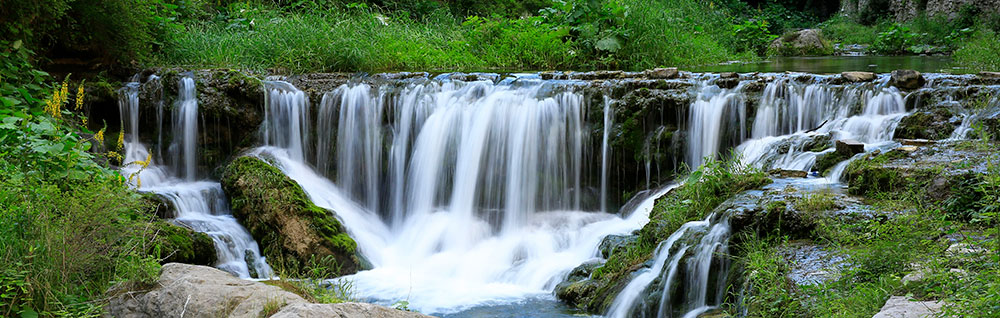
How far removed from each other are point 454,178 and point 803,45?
45.2 feet

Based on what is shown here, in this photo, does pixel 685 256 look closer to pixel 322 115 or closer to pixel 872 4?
pixel 322 115

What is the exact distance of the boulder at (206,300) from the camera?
12.4 feet

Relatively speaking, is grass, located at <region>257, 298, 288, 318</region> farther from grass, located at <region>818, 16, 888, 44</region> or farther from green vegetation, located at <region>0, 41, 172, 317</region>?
grass, located at <region>818, 16, 888, 44</region>

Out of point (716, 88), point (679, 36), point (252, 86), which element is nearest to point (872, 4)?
point (679, 36)

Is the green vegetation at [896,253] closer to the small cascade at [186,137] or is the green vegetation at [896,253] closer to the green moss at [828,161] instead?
the green moss at [828,161]

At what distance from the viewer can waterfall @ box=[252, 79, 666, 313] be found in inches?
278

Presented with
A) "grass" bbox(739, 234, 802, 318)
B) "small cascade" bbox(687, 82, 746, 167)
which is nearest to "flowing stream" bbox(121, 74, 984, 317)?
"small cascade" bbox(687, 82, 746, 167)

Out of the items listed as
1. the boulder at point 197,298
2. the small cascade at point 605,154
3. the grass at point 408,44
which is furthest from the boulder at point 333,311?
the grass at point 408,44

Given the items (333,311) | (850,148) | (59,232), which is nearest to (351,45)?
(850,148)

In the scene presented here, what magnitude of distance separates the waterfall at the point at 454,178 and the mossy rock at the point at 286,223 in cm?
28

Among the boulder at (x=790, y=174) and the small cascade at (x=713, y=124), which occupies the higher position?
the small cascade at (x=713, y=124)

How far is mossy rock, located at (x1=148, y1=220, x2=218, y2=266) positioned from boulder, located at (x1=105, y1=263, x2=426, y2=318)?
4.88 feet

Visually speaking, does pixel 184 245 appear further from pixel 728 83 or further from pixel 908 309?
pixel 728 83

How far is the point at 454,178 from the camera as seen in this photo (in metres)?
8.26
